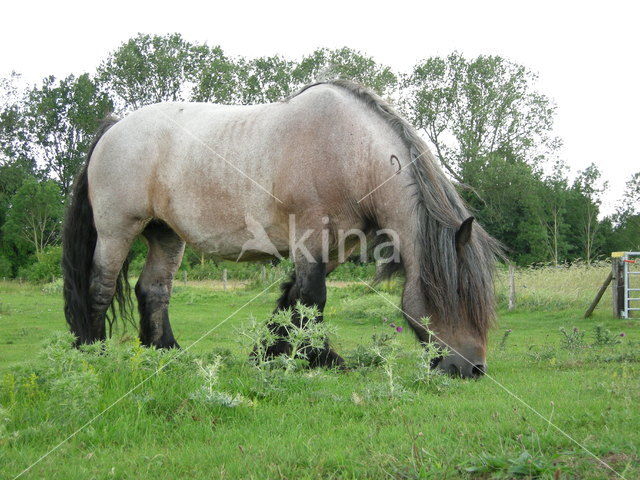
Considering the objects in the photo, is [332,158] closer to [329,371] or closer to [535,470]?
[329,371]

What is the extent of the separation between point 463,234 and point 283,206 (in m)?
1.50

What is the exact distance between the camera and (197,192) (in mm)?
5191

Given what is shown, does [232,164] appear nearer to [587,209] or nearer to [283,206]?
[283,206]

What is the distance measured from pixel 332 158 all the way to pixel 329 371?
1.68m

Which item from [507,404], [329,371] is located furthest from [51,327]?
[507,404]

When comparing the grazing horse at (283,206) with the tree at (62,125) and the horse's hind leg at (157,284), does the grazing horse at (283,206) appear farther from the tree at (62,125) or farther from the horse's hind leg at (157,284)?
the tree at (62,125)

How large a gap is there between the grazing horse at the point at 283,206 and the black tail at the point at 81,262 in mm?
13

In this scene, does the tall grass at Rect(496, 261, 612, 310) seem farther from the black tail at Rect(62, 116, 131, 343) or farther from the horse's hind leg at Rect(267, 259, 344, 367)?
the black tail at Rect(62, 116, 131, 343)

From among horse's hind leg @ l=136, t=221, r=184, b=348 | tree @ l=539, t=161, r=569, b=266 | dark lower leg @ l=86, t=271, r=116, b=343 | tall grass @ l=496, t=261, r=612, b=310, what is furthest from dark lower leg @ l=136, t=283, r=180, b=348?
tree @ l=539, t=161, r=569, b=266

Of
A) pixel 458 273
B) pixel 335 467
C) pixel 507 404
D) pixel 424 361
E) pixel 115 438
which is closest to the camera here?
pixel 335 467

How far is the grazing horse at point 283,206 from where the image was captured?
163 inches

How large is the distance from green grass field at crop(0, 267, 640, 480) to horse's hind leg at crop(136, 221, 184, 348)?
1811 mm

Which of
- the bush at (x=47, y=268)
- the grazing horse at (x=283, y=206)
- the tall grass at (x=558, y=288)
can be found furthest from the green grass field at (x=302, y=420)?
the bush at (x=47, y=268)

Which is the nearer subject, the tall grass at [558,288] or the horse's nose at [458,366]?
the horse's nose at [458,366]
